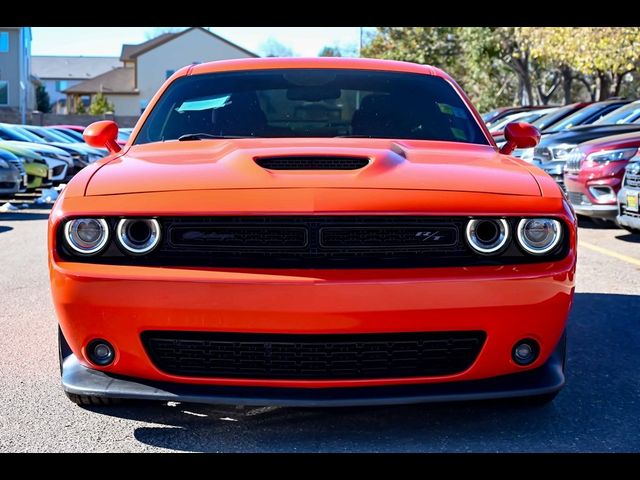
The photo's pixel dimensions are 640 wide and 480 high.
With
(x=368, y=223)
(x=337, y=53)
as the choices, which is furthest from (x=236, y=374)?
(x=337, y=53)

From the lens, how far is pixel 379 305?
3.11m

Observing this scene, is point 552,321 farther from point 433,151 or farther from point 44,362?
point 44,362

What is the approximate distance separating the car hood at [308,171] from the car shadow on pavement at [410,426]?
0.91 metres

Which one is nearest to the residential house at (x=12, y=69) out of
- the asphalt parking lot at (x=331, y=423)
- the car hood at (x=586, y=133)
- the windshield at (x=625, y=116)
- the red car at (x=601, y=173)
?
the windshield at (x=625, y=116)

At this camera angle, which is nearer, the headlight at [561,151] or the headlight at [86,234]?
the headlight at [86,234]

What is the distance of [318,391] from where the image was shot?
3.23 metres

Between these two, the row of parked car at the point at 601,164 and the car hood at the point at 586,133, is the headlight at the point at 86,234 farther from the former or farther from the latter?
the car hood at the point at 586,133

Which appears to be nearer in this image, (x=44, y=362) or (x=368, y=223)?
(x=368, y=223)

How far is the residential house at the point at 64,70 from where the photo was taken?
101250 millimetres

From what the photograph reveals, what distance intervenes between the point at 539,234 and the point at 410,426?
0.90 m

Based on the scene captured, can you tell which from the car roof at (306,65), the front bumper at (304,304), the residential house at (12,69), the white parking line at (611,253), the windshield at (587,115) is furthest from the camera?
the residential house at (12,69)

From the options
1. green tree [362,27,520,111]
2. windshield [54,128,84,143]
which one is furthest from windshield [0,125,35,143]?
green tree [362,27,520,111]

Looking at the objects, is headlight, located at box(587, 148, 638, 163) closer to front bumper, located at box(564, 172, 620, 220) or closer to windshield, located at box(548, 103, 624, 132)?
front bumper, located at box(564, 172, 620, 220)
